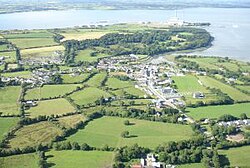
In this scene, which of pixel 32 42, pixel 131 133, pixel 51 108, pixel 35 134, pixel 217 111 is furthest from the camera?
pixel 32 42

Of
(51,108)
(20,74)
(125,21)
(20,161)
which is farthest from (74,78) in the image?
(125,21)

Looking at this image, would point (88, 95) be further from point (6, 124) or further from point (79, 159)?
point (79, 159)

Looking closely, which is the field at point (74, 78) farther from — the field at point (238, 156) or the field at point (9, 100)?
the field at point (238, 156)

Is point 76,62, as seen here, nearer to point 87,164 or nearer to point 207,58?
point 207,58

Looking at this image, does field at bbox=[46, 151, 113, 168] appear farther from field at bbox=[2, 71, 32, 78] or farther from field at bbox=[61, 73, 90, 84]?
field at bbox=[2, 71, 32, 78]

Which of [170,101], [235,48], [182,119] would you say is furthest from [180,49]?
[182,119]

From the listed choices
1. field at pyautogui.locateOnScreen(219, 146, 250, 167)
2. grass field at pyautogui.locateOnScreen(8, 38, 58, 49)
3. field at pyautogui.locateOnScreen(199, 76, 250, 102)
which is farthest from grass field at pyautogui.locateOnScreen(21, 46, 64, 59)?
field at pyautogui.locateOnScreen(219, 146, 250, 167)
